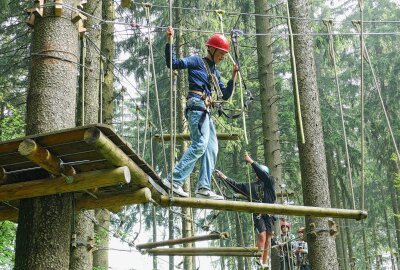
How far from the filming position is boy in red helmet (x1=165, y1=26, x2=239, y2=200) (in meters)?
4.23

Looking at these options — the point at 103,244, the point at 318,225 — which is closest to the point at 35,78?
the point at 318,225

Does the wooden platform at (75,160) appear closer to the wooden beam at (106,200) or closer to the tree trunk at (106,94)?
the wooden beam at (106,200)

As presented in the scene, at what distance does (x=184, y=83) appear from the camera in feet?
39.4

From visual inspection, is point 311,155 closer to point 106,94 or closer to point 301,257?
point 301,257

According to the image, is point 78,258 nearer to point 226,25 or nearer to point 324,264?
point 324,264

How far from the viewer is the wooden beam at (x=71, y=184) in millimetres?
3294

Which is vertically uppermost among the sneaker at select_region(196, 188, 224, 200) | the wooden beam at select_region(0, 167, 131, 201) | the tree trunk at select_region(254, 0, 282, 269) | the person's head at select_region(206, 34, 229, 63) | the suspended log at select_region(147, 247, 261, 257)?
the tree trunk at select_region(254, 0, 282, 269)

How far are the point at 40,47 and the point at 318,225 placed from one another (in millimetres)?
3629

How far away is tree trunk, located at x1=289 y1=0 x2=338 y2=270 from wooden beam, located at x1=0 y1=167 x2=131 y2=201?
264 cm

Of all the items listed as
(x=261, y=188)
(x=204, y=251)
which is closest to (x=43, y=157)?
(x=204, y=251)

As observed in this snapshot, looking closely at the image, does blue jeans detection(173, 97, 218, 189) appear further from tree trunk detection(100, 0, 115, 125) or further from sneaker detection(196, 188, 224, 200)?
tree trunk detection(100, 0, 115, 125)

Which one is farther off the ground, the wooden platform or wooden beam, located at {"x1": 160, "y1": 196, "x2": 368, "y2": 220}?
the wooden platform

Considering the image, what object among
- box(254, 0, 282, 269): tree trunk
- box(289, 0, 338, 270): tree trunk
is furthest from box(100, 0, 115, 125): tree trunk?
box(254, 0, 282, 269): tree trunk

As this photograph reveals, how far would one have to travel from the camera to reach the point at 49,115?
11.7ft
